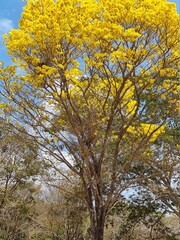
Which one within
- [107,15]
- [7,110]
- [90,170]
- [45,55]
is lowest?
[90,170]

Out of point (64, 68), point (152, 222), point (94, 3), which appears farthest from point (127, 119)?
point (152, 222)

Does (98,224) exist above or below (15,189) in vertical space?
below

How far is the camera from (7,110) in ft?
20.1

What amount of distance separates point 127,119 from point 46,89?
4.93 feet

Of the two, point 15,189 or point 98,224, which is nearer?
point 98,224

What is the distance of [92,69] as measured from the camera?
18.8 feet

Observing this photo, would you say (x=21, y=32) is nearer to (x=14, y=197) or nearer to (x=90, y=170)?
(x=90, y=170)

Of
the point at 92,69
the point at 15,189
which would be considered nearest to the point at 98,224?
the point at 92,69

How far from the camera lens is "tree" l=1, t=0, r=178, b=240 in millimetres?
5301

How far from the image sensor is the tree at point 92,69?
530 centimetres

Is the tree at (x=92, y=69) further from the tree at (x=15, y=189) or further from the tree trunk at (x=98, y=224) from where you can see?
the tree at (x=15, y=189)

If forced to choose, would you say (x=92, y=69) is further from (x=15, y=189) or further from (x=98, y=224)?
(x=15, y=189)

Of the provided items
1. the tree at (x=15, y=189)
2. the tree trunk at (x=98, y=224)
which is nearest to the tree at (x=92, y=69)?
the tree trunk at (x=98, y=224)

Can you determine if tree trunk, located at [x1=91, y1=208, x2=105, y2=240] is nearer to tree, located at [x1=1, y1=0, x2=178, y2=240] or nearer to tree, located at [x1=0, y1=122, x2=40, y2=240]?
tree, located at [x1=1, y1=0, x2=178, y2=240]
